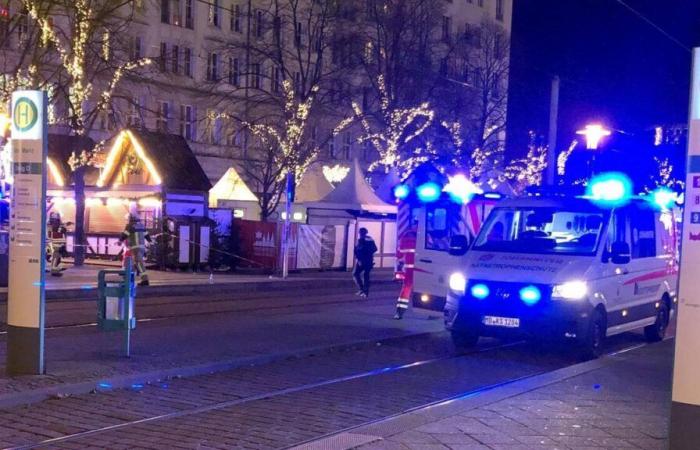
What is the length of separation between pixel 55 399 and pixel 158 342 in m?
3.69

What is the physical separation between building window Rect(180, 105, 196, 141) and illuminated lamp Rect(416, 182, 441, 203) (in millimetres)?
33350

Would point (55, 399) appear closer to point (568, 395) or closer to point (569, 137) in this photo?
point (568, 395)

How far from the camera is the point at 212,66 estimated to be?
48969 millimetres

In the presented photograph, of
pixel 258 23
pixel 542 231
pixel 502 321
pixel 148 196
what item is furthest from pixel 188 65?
pixel 502 321

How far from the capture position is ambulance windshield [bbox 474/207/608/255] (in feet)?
41.3

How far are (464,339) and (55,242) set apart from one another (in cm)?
1573

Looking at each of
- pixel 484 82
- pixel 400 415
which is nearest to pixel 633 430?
pixel 400 415

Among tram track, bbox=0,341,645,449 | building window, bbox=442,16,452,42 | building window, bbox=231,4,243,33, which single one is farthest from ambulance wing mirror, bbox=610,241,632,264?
building window, bbox=442,16,452,42

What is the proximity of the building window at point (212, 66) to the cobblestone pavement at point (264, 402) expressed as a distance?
3809cm

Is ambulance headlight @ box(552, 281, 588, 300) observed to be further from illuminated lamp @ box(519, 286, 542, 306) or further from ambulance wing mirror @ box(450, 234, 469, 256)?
ambulance wing mirror @ box(450, 234, 469, 256)

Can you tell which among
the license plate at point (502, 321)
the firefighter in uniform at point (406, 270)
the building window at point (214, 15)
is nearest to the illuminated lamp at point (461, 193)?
the firefighter in uniform at point (406, 270)

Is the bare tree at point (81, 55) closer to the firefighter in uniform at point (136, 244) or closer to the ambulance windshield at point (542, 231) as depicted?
the firefighter in uniform at point (136, 244)

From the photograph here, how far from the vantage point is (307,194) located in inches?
1428

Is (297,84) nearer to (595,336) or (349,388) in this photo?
(595,336)
